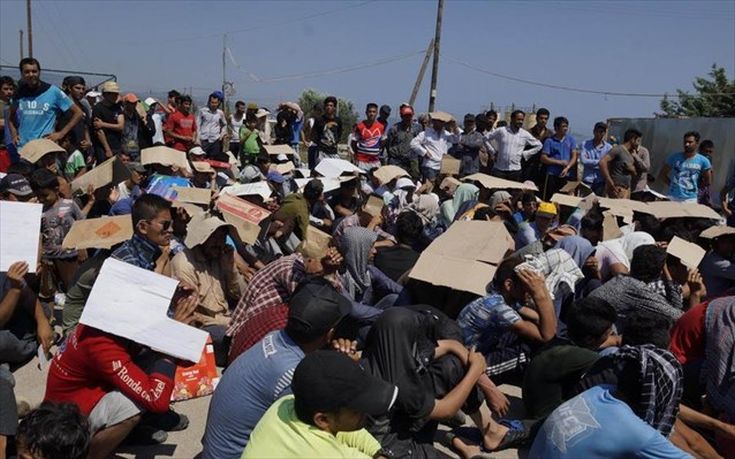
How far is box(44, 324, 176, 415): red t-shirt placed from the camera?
9.95 feet

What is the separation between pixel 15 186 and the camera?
5.01 m

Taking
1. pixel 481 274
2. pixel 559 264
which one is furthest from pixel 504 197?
pixel 481 274

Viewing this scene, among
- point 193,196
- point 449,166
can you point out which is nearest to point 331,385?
point 193,196

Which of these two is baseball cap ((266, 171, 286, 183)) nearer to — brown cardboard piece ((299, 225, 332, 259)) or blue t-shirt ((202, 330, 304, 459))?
brown cardboard piece ((299, 225, 332, 259))

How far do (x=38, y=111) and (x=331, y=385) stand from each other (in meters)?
6.73

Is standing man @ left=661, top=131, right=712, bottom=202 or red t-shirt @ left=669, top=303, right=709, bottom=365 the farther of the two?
standing man @ left=661, top=131, right=712, bottom=202

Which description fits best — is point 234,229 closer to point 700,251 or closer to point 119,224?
point 119,224

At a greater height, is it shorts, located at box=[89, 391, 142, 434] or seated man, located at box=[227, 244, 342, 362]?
seated man, located at box=[227, 244, 342, 362]

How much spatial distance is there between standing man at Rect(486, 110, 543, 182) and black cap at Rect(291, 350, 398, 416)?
8.47 meters

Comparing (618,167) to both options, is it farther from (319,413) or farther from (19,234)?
(319,413)

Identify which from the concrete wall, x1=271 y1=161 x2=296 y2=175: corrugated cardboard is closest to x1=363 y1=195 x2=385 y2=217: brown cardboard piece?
x1=271 y1=161 x2=296 y2=175: corrugated cardboard

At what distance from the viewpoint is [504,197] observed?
6.88m

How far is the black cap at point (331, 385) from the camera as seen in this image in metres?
1.95

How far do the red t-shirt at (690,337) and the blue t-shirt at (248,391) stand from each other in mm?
2688
